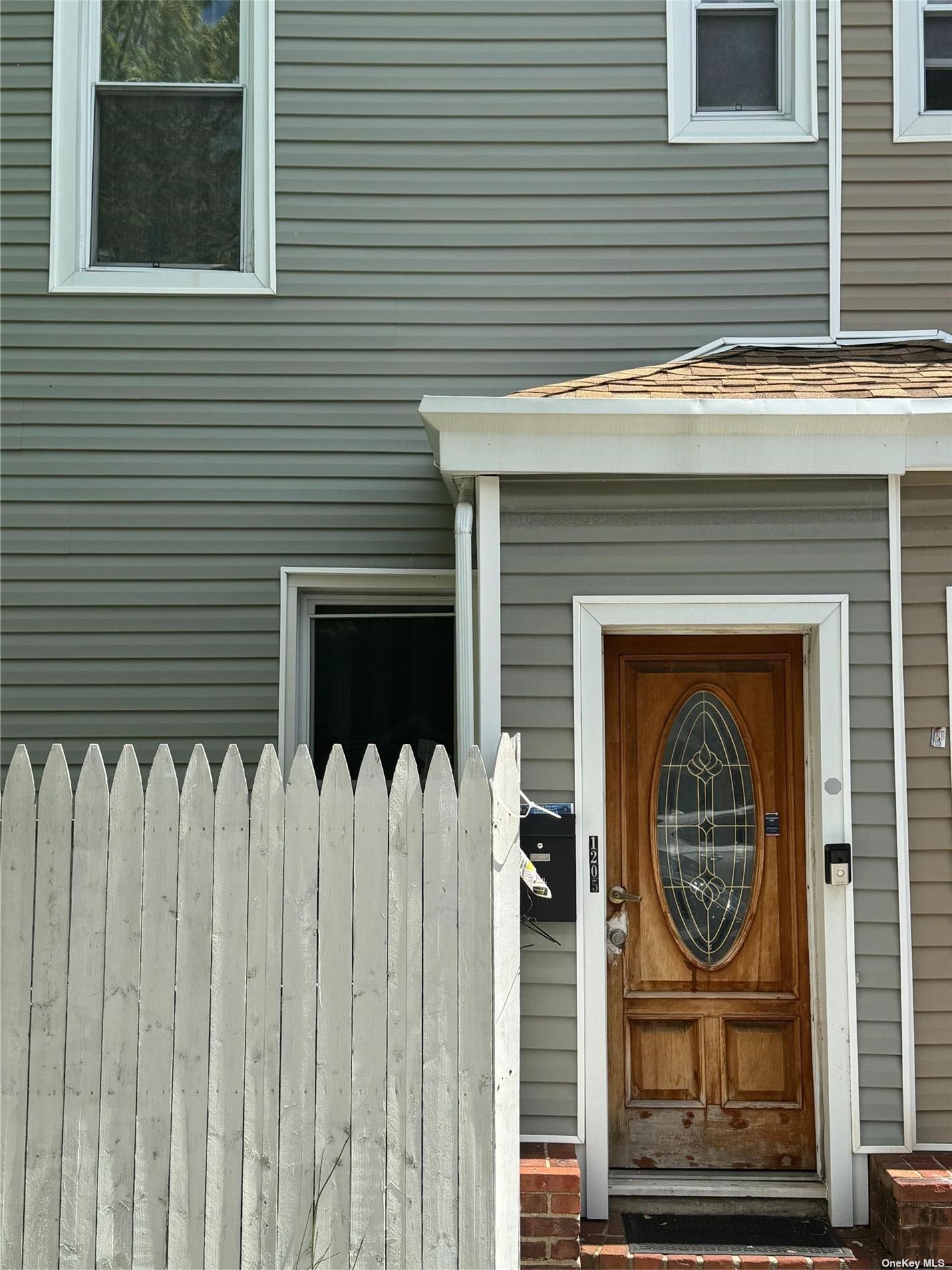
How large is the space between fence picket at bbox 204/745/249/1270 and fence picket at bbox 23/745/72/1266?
17.3 inches

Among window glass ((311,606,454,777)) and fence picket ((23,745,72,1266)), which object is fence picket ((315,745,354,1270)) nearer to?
fence picket ((23,745,72,1266))

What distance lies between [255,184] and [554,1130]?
15.2 feet

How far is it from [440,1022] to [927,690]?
2555 mm

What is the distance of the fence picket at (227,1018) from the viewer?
338 cm

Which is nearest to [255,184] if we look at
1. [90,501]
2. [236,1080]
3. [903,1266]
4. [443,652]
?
[90,501]

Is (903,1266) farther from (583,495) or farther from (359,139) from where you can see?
(359,139)

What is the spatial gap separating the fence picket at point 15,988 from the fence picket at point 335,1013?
0.85 meters

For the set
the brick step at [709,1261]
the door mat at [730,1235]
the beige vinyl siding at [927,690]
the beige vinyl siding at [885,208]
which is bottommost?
the brick step at [709,1261]

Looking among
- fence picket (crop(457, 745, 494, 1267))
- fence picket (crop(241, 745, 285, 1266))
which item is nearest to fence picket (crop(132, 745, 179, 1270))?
fence picket (crop(241, 745, 285, 1266))

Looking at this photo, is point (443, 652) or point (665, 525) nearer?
point (665, 525)

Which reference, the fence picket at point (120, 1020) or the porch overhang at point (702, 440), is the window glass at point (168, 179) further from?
the fence picket at point (120, 1020)

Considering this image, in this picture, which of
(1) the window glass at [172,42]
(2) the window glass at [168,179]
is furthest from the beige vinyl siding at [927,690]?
(1) the window glass at [172,42]

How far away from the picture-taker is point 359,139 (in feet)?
19.4

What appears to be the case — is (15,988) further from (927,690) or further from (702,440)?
(927,690)
